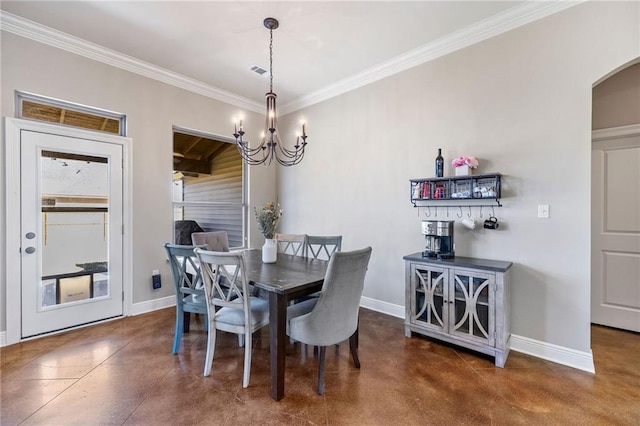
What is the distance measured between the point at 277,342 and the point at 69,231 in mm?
2762

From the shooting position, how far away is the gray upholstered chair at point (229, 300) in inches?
79.5

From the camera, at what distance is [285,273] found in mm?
2324

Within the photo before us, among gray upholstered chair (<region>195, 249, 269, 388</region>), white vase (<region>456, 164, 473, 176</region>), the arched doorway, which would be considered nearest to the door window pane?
gray upholstered chair (<region>195, 249, 269, 388</region>)

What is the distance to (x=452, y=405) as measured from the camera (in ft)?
6.19

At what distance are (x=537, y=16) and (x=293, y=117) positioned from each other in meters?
3.25

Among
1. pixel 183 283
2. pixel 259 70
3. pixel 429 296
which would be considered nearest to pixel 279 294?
pixel 183 283

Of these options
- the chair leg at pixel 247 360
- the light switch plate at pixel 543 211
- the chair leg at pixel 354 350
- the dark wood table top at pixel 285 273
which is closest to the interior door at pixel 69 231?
the dark wood table top at pixel 285 273

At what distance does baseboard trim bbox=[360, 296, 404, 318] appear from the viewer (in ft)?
11.3

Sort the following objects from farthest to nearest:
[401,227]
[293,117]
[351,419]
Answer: [293,117]
[401,227]
[351,419]

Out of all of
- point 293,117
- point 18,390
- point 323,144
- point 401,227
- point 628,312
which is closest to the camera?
point 18,390

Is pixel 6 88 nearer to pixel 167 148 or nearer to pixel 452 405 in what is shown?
pixel 167 148

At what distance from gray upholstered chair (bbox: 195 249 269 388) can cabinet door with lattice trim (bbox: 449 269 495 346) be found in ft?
5.53

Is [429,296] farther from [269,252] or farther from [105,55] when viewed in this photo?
[105,55]

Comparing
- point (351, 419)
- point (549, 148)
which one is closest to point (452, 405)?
point (351, 419)
